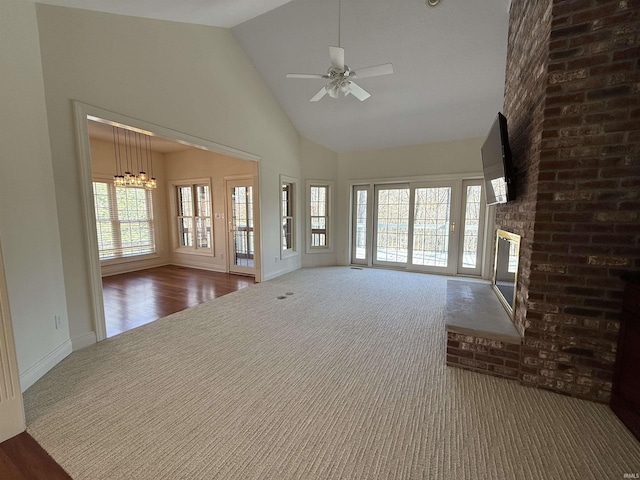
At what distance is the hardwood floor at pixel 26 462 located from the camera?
1.30 metres

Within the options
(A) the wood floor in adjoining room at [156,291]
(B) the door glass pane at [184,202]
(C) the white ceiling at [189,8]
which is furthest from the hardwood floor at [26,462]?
(B) the door glass pane at [184,202]

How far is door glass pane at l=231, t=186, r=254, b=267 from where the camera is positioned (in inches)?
218

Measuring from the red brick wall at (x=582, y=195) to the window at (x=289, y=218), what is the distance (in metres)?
4.37

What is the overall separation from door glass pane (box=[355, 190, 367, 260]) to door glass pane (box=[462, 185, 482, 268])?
2.09m

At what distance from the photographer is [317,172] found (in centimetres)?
605

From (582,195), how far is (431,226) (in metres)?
3.90

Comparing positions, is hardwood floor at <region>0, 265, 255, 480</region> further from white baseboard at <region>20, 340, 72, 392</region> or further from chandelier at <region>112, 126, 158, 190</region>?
chandelier at <region>112, 126, 158, 190</region>

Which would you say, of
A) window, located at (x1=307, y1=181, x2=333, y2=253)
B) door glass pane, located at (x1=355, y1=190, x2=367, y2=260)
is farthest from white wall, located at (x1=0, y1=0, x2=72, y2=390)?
door glass pane, located at (x1=355, y1=190, x2=367, y2=260)

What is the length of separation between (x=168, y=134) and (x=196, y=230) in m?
3.48

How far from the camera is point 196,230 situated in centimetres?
624

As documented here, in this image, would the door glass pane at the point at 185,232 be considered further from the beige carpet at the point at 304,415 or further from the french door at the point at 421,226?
the french door at the point at 421,226

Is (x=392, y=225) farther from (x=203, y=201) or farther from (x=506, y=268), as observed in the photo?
(x=203, y=201)

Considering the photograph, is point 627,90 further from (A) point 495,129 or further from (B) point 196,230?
(B) point 196,230

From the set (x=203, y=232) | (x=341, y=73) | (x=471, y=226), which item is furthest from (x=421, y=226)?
(x=203, y=232)
